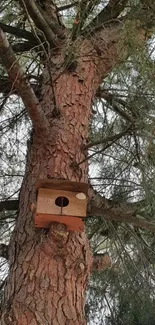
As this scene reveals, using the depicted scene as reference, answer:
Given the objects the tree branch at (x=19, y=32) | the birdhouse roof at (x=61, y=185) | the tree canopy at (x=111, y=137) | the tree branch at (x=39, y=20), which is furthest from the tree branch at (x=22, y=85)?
the tree branch at (x=19, y=32)

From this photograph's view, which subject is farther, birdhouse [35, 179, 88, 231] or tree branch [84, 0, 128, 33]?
tree branch [84, 0, 128, 33]

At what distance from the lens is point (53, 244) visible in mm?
1865

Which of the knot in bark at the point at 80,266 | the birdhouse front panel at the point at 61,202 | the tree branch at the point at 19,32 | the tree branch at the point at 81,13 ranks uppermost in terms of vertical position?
the tree branch at the point at 19,32

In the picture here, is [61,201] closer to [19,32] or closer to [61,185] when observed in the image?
[61,185]

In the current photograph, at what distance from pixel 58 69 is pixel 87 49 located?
19cm

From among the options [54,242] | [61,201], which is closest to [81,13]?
[61,201]

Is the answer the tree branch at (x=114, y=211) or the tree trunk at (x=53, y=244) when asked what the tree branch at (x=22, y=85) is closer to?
the tree trunk at (x=53, y=244)

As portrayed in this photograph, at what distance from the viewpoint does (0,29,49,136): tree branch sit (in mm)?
1682

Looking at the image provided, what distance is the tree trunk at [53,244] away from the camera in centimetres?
176

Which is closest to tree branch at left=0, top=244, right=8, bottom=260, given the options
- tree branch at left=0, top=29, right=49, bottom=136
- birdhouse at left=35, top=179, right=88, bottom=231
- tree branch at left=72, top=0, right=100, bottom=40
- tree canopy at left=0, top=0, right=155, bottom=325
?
tree canopy at left=0, top=0, right=155, bottom=325

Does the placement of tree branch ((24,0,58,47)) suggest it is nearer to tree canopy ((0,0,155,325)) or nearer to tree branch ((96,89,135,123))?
tree canopy ((0,0,155,325))

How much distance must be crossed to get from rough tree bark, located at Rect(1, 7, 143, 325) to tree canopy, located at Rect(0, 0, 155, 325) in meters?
0.06

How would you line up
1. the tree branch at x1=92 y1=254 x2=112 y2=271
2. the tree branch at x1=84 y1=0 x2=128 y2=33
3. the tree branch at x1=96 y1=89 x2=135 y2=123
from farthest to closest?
the tree branch at x1=96 y1=89 x2=135 y2=123 → the tree branch at x1=84 y1=0 x2=128 y2=33 → the tree branch at x1=92 y1=254 x2=112 y2=271

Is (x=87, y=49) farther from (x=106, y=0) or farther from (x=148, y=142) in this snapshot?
(x=148, y=142)
